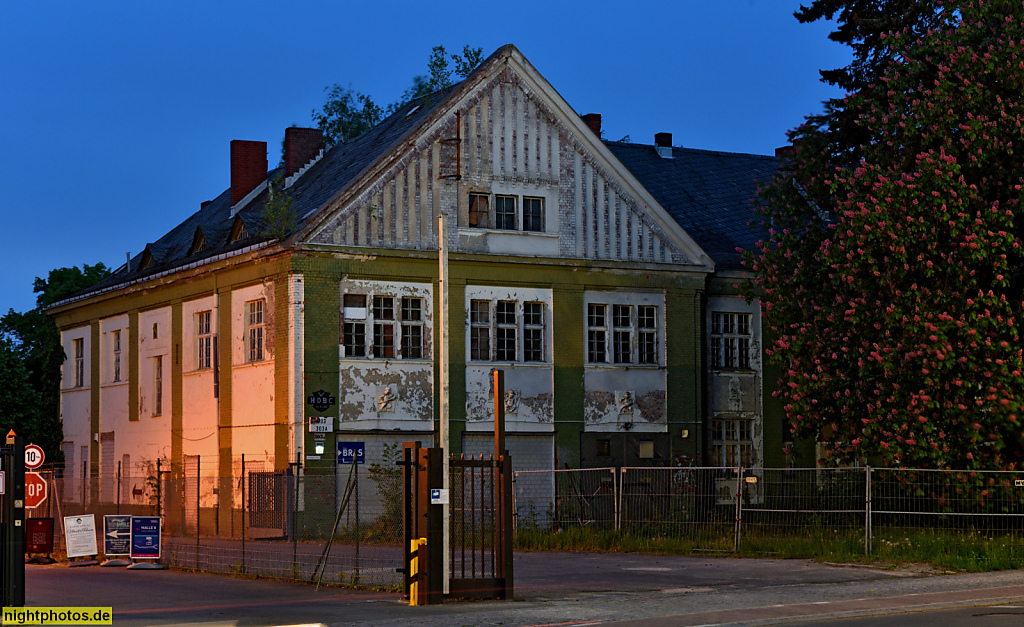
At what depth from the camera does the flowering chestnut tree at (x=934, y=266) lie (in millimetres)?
26531

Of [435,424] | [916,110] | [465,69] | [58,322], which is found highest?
[465,69]

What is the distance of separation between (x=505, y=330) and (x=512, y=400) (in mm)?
1872

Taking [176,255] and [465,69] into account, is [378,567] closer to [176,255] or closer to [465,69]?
[176,255]

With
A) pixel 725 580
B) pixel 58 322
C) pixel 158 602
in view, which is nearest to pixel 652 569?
pixel 725 580

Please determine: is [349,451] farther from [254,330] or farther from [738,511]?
[738,511]

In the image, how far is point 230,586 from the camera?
21.4 metres

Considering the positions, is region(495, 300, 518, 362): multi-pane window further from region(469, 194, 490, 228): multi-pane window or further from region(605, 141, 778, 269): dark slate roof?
region(605, 141, 778, 269): dark slate roof

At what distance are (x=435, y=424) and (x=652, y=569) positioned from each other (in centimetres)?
1206

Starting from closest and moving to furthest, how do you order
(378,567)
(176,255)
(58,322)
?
(378,567), (176,255), (58,322)

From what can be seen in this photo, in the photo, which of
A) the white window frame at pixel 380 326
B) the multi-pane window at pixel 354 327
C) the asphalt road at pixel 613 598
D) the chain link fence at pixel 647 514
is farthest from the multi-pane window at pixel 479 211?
the asphalt road at pixel 613 598

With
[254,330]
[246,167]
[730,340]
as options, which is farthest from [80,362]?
[730,340]

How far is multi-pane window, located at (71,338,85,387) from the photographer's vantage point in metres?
46.5

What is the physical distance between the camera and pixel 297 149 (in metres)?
43.0

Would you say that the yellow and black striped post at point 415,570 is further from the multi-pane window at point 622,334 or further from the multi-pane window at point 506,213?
the multi-pane window at point 622,334
